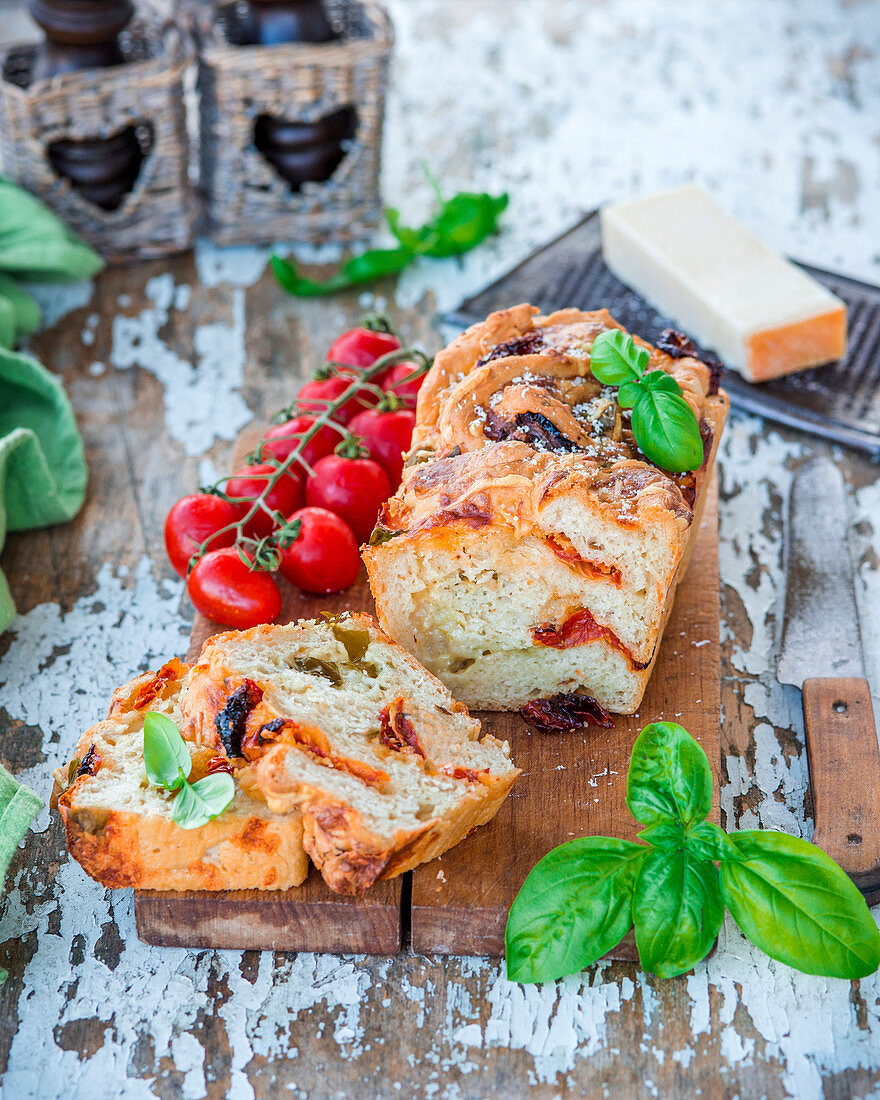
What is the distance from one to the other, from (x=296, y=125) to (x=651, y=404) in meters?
2.84

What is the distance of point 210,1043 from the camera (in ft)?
8.78

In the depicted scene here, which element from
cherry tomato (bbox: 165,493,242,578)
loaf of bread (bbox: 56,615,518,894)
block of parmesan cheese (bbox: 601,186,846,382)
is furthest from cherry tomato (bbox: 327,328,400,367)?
loaf of bread (bbox: 56,615,518,894)

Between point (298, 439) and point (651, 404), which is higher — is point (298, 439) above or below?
below

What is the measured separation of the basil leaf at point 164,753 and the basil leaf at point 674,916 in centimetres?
107

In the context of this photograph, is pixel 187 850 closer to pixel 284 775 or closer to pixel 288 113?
pixel 284 775

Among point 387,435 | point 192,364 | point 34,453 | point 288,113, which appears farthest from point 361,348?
point 288,113

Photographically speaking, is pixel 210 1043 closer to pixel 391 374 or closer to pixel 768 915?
pixel 768 915

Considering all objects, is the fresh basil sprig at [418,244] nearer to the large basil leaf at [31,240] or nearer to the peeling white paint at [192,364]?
the peeling white paint at [192,364]

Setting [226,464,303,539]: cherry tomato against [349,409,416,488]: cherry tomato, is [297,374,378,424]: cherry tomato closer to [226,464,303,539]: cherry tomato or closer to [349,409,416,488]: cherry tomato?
[349,409,416,488]: cherry tomato

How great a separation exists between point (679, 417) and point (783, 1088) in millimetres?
1627

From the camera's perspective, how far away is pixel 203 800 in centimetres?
266

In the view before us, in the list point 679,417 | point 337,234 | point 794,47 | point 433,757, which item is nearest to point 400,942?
point 433,757

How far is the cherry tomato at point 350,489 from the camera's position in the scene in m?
3.83

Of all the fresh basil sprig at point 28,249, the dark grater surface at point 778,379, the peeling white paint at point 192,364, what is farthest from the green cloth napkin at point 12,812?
the dark grater surface at point 778,379
